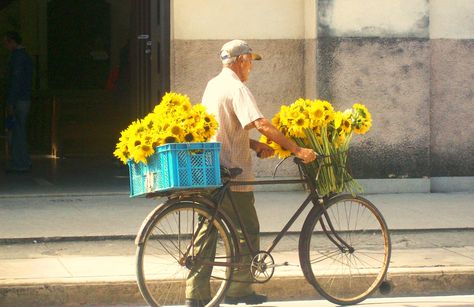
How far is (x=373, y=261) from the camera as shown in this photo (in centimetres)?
770

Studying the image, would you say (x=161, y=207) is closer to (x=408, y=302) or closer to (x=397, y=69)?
(x=408, y=302)

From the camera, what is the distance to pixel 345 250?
750 cm

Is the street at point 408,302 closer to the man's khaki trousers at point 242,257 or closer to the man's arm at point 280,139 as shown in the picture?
the man's khaki trousers at point 242,257

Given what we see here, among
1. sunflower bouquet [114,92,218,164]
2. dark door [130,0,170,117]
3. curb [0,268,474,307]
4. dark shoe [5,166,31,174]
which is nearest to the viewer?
sunflower bouquet [114,92,218,164]

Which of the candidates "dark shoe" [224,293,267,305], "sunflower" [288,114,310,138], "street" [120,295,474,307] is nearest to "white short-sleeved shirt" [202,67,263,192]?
"sunflower" [288,114,310,138]

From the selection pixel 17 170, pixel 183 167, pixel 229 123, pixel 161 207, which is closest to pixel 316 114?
pixel 229 123

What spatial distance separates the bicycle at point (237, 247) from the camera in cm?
677

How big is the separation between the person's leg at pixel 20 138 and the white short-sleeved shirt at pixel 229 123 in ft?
26.5

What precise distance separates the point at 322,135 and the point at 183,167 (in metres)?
1.11

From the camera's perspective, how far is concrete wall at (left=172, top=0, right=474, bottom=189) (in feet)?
41.1

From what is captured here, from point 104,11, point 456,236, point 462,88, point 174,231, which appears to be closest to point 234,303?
point 174,231

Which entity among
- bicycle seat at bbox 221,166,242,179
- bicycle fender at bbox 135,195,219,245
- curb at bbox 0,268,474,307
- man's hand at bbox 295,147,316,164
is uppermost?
man's hand at bbox 295,147,316,164

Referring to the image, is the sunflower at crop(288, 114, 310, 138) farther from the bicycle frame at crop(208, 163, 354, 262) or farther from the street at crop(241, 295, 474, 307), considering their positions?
the street at crop(241, 295, 474, 307)

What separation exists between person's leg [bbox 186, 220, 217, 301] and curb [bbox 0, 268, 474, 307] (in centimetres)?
82
